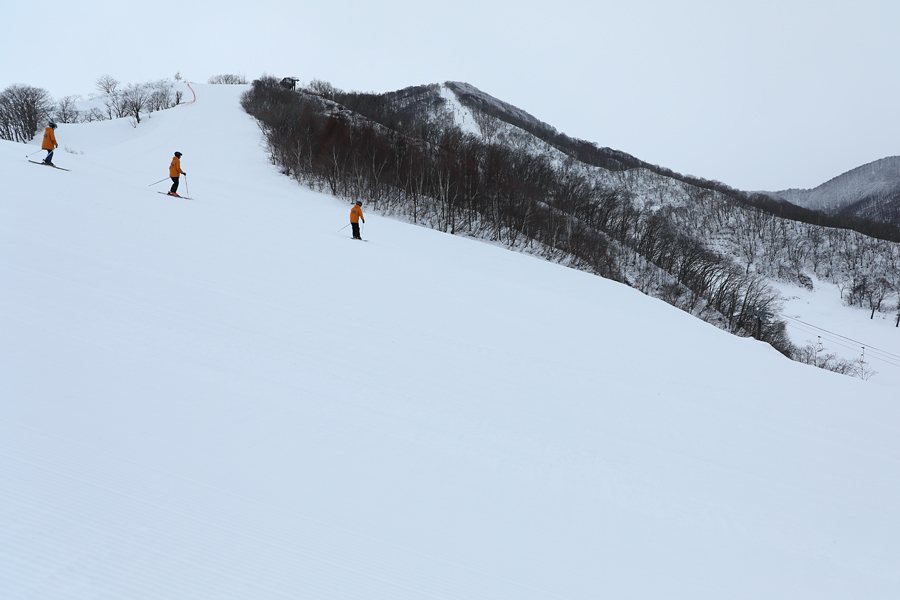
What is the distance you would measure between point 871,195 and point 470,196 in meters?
236

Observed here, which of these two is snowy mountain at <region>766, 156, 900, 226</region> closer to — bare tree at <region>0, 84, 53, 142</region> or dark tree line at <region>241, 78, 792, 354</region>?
dark tree line at <region>241, 78, 792, 354</region>

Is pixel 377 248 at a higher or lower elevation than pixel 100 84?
lower

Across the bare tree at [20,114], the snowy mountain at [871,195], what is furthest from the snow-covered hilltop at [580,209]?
the snowy mountain at [871,195]

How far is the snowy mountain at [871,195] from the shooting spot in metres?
153

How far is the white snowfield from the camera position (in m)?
3.04

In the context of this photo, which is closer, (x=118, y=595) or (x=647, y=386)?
(x=118, y=595)

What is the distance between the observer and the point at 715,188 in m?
126

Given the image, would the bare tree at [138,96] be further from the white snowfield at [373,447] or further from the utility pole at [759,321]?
the utility pole at [759,321]

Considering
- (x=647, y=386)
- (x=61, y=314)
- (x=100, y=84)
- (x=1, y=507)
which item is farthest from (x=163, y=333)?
(x=100, y=84)

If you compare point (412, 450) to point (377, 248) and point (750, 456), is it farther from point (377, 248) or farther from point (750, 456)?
point (377, 248)

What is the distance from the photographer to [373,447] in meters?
4.25

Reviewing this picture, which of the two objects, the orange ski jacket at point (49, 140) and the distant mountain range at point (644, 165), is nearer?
the orange ski jacket at point (49, 140)

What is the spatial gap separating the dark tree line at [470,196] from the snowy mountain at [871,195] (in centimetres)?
14921

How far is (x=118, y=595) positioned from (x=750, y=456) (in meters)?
7.32
